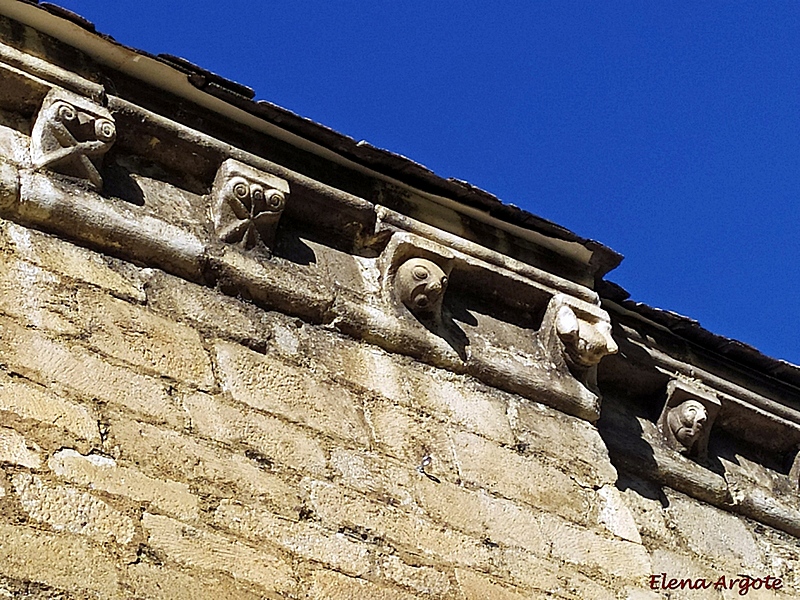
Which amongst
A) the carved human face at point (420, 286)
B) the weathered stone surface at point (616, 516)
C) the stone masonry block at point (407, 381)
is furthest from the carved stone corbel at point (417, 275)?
the weathered stone surface at point (616, 516)

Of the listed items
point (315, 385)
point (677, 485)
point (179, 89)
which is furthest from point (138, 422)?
point (677, 485)

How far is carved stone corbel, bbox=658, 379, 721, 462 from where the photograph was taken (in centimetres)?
506

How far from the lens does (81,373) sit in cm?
343

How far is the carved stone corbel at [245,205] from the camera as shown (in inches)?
163

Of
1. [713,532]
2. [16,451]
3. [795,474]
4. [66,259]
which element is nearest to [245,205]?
[66,259]

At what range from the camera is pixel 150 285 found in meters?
3.82

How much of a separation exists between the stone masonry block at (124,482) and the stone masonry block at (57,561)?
0.19 metres

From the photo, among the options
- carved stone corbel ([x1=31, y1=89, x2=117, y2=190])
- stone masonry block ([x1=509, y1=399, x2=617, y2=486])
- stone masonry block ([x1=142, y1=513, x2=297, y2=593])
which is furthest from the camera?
stone masonry block ([x1=509, y1=399, x2=617, y2=486])

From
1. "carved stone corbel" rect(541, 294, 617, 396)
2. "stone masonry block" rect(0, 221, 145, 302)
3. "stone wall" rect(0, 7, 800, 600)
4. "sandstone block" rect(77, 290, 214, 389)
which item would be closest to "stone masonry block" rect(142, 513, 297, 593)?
"stone wall" rect(0, 7, 800, 600)

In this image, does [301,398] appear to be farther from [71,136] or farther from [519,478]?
[71,136]

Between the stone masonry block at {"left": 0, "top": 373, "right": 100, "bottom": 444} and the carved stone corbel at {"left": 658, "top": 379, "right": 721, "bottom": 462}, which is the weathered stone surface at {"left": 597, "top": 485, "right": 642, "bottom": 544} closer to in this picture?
the carved stone corbel at {"left": 658, "top": 379, "right": 721, "bottom": 462}

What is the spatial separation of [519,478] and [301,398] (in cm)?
77

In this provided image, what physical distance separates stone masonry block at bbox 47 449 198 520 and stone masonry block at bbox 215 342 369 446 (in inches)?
17.7

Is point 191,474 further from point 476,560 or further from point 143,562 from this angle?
point 476,560
